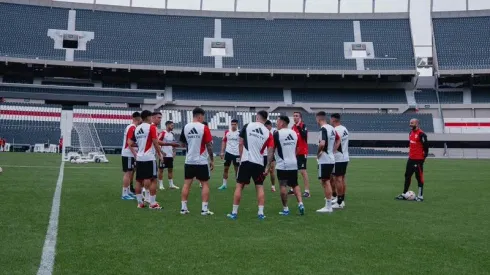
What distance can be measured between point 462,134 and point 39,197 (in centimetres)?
4366

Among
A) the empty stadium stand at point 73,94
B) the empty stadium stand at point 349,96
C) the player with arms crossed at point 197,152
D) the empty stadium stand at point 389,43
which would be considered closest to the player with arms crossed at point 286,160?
the player with arms crossed at point 197,152

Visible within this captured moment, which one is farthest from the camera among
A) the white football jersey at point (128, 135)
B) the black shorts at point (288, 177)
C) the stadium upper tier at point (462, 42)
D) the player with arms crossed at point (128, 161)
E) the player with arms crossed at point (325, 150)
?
the stadium upper tier at point (462, 42)

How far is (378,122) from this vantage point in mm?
47156

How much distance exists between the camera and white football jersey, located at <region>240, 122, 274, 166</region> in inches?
328

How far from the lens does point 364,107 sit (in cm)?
5006

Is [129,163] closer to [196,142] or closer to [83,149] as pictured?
[196,142]

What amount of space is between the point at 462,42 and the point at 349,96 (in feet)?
43.8

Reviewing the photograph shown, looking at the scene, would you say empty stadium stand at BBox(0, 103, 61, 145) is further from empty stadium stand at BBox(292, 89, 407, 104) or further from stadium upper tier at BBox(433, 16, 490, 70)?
stadium upper tier at BBox(433, 16, 490, 70)

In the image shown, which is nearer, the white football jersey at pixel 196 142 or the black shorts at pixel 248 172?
the black shorts at pixel 248 172

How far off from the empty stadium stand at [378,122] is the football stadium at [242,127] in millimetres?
154

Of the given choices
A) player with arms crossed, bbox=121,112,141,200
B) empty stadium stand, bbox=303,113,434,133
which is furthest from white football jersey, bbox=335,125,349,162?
empty stadium stand, bbox=303,113,434,133

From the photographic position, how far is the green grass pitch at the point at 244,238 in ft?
16.4

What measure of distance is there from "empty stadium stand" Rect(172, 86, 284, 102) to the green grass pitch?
1573 inches

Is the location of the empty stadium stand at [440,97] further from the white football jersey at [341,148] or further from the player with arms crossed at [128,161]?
the player with arms crossed at [128,161]
